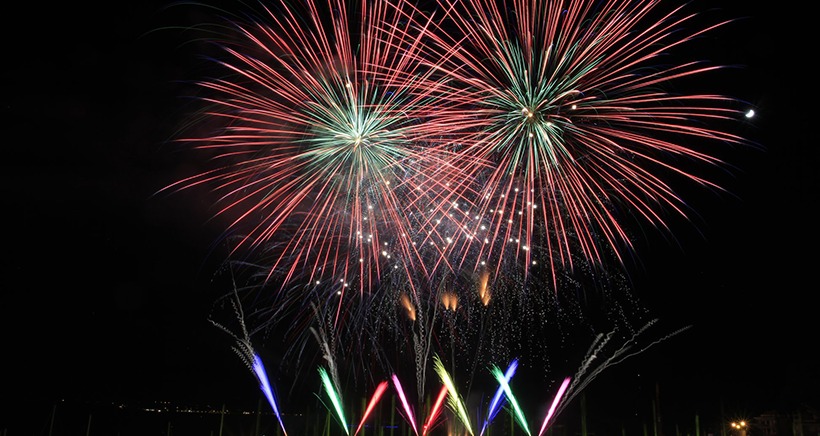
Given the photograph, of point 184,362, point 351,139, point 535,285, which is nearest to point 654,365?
point 535,285

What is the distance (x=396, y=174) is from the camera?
1146cm

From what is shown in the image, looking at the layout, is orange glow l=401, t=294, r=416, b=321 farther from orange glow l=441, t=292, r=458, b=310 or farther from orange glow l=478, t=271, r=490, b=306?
orange glow l=478, t=271, r=490, b=306

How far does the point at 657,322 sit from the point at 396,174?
1720 cm

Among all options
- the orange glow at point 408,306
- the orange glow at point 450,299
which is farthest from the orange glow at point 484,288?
the orange glow at point 408,306

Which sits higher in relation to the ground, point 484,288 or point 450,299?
point 484,288

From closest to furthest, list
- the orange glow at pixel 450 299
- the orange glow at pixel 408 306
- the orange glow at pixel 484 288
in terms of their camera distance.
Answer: the orange glow at pixel 484 288, the orange glow at pixel 450 299, the orange glow at pixel 408 306

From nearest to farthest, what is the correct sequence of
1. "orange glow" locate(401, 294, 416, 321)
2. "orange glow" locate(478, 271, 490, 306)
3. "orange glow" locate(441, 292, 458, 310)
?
"orange glow" locate(478, 271, 490, 306) < "orange glow" locate(441, 292, 458, 310) < "orange glow" locate(401, 294, 416, 321)

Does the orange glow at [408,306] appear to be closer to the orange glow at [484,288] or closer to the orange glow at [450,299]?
the orange glow at [450,299]

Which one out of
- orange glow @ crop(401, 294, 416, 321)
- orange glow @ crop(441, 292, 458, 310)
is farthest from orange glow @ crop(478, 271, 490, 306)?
orange glow @ crop(401, 294, 416, 321)

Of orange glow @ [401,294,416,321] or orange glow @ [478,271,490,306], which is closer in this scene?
orange glow @ [478,271,490,306]

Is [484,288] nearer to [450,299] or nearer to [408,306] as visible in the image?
[450,299]

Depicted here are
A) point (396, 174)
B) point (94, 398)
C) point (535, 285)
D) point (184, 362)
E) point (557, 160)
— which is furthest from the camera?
point (94, 398)

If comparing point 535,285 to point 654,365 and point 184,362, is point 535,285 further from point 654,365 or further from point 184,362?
point 184,362

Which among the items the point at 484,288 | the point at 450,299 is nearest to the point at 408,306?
the point at 450,299
